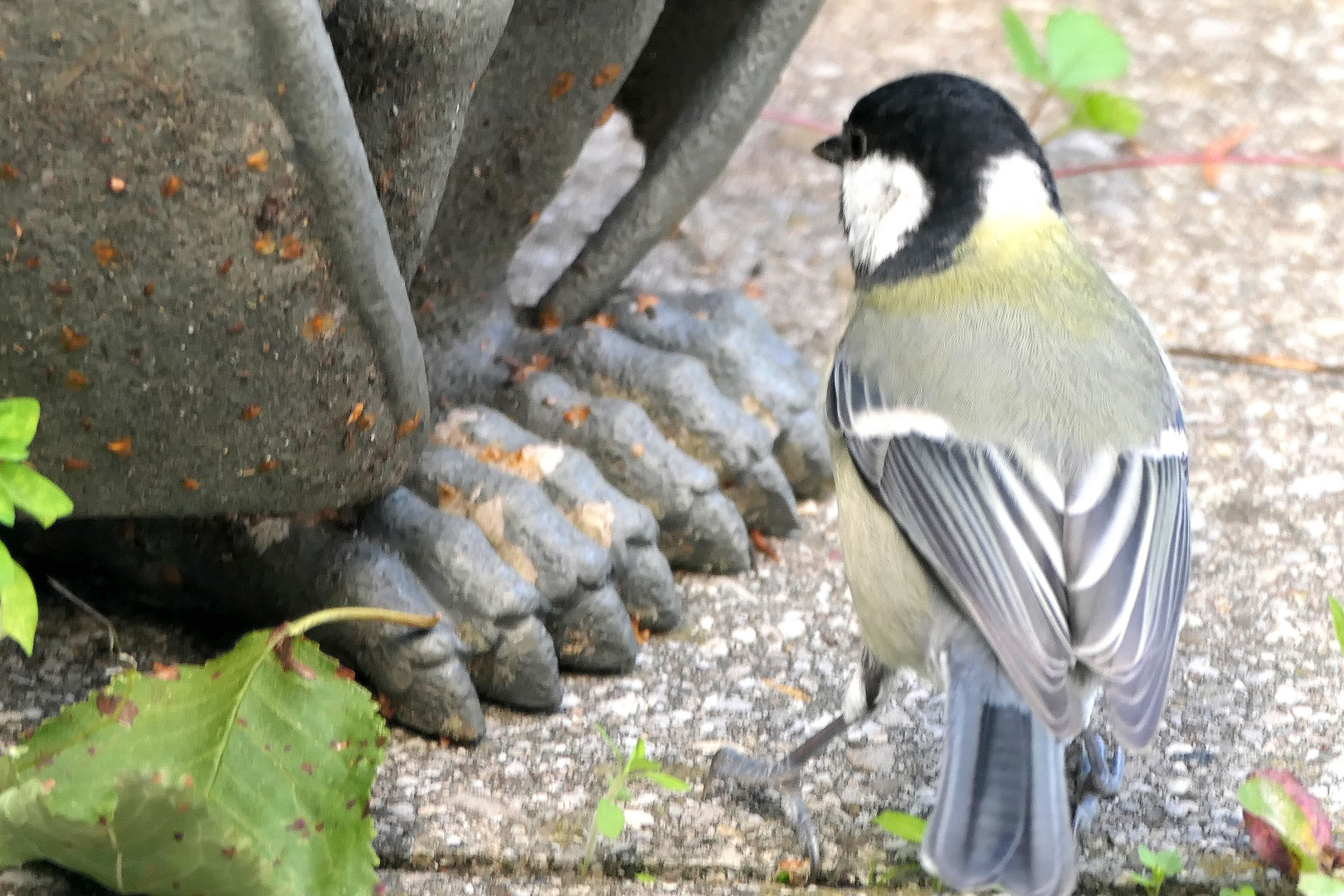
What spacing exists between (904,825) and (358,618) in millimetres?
602

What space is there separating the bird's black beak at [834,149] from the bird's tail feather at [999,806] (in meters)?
0.78

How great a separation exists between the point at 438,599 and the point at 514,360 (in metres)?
Answer: 0.45

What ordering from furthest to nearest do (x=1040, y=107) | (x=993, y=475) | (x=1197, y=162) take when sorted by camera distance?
(x=1197, y=162)
(x=1040, y=107)
(x=993, y=475)

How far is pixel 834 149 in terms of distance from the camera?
78.4 inches

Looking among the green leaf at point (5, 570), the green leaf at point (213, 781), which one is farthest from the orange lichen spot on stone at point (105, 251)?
the green leaf at point (213, 781)

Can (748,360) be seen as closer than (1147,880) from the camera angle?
No

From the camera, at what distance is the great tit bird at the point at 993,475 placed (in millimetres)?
1419

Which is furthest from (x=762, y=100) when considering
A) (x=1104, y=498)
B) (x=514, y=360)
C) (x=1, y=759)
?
(x=1, y=759)

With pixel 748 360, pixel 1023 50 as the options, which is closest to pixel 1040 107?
pixel 1023 50

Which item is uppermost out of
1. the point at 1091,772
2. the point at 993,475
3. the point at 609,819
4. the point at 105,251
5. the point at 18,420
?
the point at 105,251

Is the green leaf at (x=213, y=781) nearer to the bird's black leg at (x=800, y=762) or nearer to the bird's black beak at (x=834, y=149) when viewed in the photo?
the bird's black leg at (x=800, y=762)

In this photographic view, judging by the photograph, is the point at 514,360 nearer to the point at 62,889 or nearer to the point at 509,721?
the point at 509,721

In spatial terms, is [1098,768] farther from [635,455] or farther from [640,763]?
[635,455]

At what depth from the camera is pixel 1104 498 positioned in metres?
1.56
